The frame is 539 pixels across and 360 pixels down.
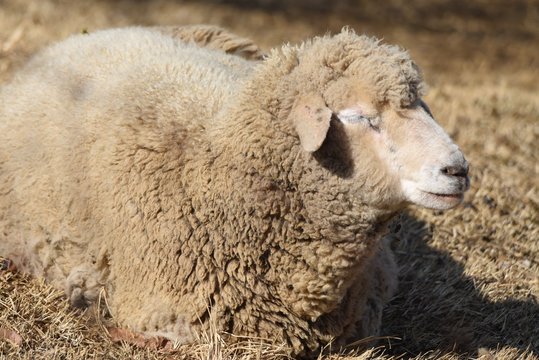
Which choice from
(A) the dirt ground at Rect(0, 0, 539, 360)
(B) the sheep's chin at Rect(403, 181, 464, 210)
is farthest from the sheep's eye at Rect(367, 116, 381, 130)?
(A) the dirt ground at Rect(0, 0, 539, 360)

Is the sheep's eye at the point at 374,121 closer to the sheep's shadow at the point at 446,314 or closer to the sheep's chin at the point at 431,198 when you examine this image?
the sheep's chin at the point at 431,198

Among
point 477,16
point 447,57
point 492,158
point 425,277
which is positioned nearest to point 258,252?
point 425,277

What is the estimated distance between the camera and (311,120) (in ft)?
12.0

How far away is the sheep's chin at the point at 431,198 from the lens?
11.9ft

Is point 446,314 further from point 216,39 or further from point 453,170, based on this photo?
point 216,39

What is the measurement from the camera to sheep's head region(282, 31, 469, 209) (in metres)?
3.60

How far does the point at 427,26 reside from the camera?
14.4 meters

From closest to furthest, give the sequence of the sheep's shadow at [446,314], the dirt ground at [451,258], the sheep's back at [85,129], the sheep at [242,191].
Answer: the sheep at [242,191], the dirt ground at [451,258], the sheep's back at [85,129], the sheep's shadow at [446,314]

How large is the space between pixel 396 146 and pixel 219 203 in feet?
2.80

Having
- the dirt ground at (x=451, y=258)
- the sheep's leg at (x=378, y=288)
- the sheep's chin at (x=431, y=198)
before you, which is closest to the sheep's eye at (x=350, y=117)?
the sheep's chin at (x=431, y=198)

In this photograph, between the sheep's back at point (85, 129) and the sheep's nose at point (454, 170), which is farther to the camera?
the sheep's back at point (85, 129)

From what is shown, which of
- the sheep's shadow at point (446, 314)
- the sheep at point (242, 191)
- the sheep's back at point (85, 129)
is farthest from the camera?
the sheep's shadow at point (446, 314)

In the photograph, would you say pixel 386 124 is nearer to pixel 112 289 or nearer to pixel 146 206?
pixel 146 206

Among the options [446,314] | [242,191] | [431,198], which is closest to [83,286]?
[242,191]
